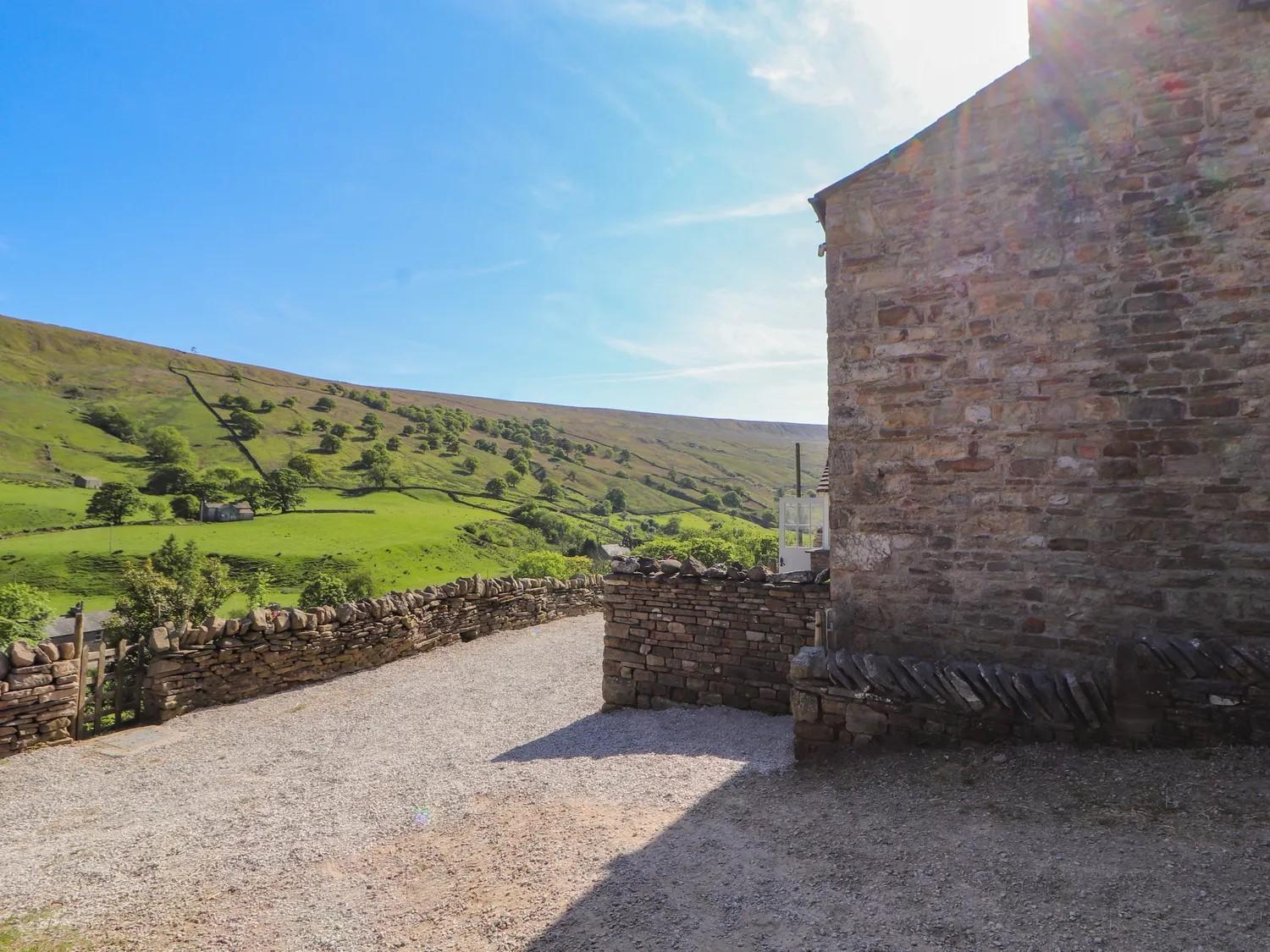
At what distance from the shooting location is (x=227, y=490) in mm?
76438

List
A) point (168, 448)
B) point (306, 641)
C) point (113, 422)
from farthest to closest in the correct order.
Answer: point (113, 422) → point (168, 448) → point (306, 641)

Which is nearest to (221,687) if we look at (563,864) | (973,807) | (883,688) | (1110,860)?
(563,864)

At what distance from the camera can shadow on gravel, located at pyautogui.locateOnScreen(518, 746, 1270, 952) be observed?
3.21 meters

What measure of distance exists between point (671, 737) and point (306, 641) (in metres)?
6.76

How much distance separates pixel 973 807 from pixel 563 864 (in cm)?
286

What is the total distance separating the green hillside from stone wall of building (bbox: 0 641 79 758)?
155ft

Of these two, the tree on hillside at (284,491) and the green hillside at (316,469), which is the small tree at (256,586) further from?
the tree on hillside at (284,491)

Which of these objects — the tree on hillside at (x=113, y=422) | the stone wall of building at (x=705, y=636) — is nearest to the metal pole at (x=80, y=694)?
the stone wall of building at (x=705, y=636)

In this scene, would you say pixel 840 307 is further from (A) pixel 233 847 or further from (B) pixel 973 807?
(A) pixel 233 847

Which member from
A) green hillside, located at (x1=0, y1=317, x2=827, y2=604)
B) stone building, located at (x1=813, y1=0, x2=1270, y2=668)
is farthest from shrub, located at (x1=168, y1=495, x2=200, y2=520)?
stone building, located at (x1=813, y1=0, x2=1270, y2=668)

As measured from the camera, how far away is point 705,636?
351 inches

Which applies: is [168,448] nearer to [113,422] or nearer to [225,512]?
[113,422]

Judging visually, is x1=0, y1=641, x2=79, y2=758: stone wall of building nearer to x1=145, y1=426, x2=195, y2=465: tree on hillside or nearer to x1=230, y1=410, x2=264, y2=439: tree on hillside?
x1=145, y1=426, x2=195, y2=465: tree on hillside

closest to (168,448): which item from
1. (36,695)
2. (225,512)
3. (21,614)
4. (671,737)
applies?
(225,512)
